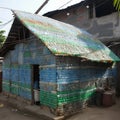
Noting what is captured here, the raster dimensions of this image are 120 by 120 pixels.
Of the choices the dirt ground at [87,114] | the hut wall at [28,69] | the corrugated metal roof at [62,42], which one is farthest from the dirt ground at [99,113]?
the corrugated metal roof at [62,42]

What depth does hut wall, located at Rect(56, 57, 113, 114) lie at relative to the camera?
8781 millimetres

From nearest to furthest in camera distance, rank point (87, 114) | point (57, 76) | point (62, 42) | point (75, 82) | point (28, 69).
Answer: point (57, 76), point (87, 114), point (62, 42), point (75, 82), point (28, 69)

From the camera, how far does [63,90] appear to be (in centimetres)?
882

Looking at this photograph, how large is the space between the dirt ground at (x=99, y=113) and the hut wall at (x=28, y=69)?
4.31ft

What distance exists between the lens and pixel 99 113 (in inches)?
361

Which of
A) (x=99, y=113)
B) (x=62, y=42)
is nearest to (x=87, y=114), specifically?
(x=99, y=113)

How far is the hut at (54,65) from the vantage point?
28.8 feet

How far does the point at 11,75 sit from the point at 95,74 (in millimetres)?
5325

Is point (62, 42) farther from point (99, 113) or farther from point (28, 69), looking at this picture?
point (99, 113)

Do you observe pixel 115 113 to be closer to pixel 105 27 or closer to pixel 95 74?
pixel 95 74

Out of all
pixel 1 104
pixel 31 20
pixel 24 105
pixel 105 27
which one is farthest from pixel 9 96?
pixel 105 27

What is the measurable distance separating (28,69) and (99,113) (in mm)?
4296

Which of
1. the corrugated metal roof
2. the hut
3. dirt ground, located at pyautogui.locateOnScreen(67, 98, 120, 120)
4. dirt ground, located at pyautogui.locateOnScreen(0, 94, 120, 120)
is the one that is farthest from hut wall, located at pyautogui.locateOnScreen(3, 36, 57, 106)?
dirt ground, located at pyautogui.locateOnScreen(67, 98, 120, 120)

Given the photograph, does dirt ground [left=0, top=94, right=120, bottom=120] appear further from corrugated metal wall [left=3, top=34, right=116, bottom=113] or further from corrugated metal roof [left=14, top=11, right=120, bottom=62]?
corrugated metal roof [left=14, top=11, right=120, bottom=62]
